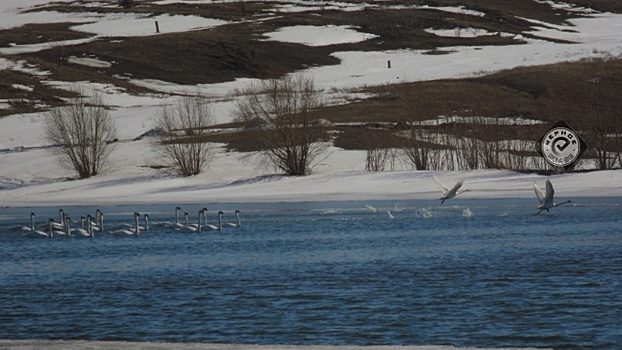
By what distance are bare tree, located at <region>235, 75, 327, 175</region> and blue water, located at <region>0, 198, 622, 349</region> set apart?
1188 cm

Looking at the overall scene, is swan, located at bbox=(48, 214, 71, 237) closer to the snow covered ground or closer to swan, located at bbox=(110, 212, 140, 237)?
swan, located at bbox=(110, 212, 140, 237)

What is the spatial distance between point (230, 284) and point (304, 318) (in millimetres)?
4956

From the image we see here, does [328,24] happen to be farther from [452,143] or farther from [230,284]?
[230,284]

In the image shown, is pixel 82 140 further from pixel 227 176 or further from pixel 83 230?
pixel 83 230

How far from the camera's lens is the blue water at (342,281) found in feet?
55.2

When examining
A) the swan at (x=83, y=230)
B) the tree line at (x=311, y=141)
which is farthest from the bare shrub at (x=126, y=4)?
the swan at (x=83, y=230)

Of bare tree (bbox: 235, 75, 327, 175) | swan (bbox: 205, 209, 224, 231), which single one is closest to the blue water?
swan (bbox: 205, 209, 224, 231)

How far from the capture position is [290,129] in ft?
162

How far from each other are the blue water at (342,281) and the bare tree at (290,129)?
11881 mm

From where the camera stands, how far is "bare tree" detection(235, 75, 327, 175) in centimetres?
4919

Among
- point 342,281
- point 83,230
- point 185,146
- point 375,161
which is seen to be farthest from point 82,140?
point 342,281

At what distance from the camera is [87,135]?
5412 centimetres

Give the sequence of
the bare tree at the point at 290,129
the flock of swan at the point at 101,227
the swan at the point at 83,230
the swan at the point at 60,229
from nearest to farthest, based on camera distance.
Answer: the swan at the point at 83,230 < the swan at the point at 60,229 < the flock of swan at the point at 101,227 < the bare tree at the point at 290,129

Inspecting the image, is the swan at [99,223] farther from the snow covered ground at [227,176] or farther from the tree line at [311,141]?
the tree line at [311,141]
